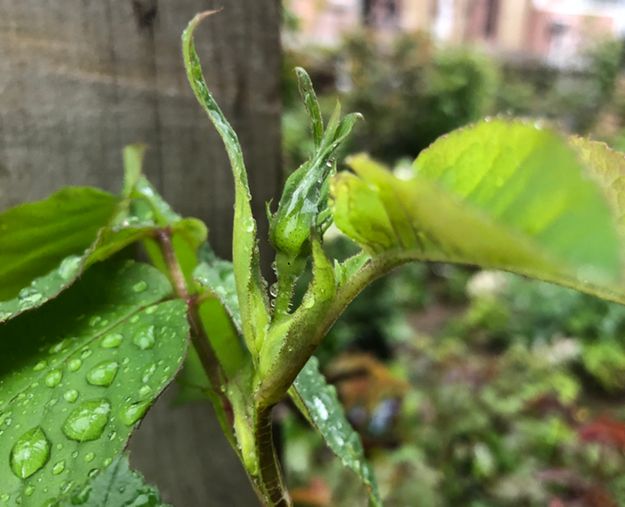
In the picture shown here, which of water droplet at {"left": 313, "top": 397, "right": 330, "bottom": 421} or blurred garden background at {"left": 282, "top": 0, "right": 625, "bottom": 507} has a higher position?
water droplet at {"left": 313, "top": 397, "right": 330, "bottom": 421}

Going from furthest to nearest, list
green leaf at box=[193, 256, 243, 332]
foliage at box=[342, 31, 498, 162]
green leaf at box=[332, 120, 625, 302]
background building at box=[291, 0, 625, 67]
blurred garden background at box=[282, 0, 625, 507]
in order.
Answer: background building at box=[291, 0, 625, 67], foliage at box=[342, 31, 498, 162], blurred garden background at box=[282, 0, 625, 507], green leaf at box=[193, 256, 243, 332], green leaf at box=[332, 120, 625, 302]

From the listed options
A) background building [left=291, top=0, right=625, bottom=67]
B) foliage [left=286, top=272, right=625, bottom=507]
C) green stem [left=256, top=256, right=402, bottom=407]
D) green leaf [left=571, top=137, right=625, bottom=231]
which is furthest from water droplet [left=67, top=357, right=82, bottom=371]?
background building [left=291, top=0, right=625, bottom=67]

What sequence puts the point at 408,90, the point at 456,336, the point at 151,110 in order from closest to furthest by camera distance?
the point at 151,110 < the point at 456,336 < the point at 408,90

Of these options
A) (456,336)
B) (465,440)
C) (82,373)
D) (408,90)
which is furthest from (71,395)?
(408,90)

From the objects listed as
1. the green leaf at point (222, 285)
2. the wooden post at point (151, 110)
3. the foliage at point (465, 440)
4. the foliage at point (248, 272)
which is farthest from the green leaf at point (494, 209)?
the foliage at point (465, 440)

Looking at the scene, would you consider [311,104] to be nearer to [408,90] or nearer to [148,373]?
[148,373]

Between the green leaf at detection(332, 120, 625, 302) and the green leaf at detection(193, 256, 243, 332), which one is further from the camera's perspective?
the green leaf at detection(193, 256, 243, 332)

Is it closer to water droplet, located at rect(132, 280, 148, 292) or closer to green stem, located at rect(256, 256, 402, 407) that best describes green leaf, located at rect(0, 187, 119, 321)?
water droplet, located at rect(132, 280, 148, 292)
